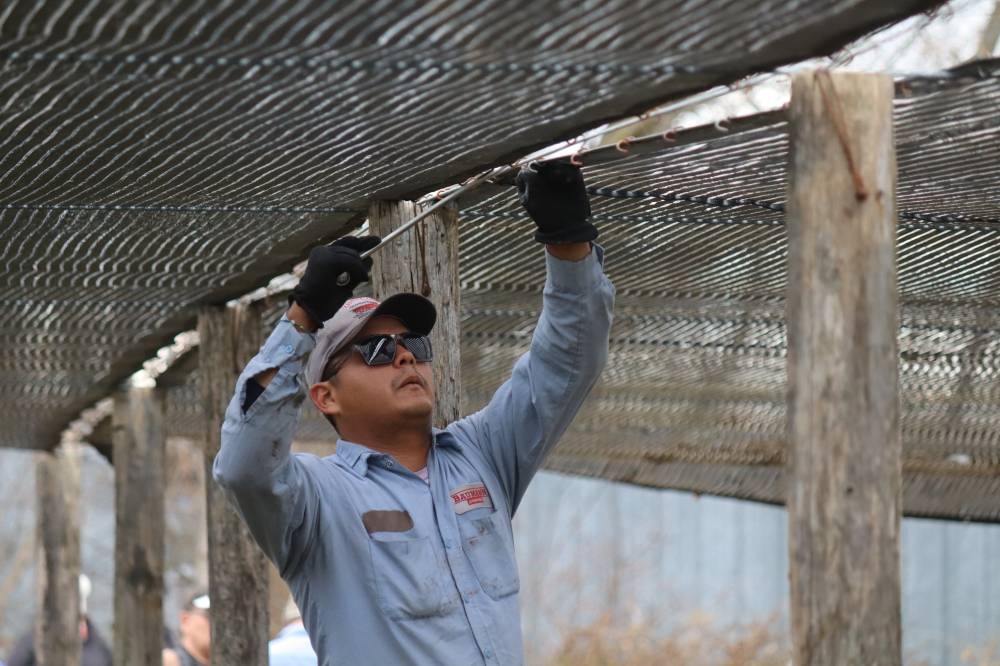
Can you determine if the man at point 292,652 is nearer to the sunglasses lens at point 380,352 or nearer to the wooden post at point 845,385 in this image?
the sunglasses lens at point 380,352

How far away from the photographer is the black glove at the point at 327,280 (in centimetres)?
412

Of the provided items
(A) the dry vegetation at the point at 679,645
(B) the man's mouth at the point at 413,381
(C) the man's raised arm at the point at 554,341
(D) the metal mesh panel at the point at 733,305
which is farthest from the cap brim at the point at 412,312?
(A) the dry vegetation at the point at 679,645

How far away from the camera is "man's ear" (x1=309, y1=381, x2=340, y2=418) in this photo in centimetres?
462

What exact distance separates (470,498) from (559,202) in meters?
0.80

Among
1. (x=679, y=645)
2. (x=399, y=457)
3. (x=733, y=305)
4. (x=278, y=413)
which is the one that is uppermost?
(x=733, y=305)

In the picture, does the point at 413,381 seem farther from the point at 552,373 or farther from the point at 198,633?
the point at 198,633

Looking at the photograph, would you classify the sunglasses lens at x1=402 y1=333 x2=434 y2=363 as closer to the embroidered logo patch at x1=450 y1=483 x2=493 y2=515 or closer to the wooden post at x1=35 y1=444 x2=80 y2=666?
the embroidered logo patch at x1=450 y1=483 x2=493 y2=515

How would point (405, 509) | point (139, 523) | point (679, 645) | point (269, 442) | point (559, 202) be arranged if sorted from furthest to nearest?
point (679, 645)
point (139, 523)
point (405, 509)
point (559, 202)
point (269, 442)

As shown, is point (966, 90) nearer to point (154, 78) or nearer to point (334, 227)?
point (154, 78)

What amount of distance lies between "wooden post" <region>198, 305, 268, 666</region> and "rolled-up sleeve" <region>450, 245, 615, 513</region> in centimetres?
262

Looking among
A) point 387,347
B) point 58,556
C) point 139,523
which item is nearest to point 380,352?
point 387,347

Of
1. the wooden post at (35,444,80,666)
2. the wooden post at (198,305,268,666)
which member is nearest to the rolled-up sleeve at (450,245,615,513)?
the wooden post at (198,305,268,666)

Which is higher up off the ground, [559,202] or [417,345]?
[559,202]

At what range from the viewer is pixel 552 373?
4.45 metres
